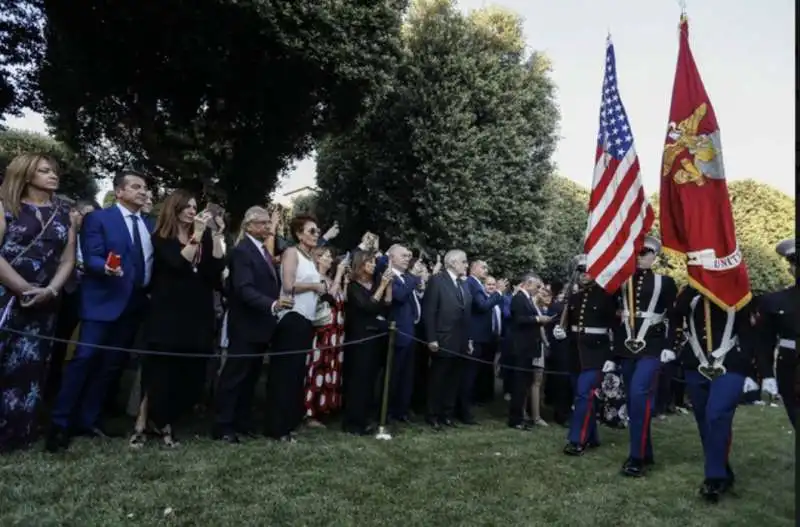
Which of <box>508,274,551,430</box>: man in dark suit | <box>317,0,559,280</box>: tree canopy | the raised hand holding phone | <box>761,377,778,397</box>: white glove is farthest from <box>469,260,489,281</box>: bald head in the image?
<box>317,0,559,280</box>: tree canopy

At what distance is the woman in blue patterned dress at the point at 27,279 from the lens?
4707 mm

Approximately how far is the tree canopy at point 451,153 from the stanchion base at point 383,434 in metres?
14.4

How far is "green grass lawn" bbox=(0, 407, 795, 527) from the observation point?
3918mm

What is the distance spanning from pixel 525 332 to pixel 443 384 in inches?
56.8

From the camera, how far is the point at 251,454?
5.16m

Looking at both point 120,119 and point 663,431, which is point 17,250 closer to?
point 663,431

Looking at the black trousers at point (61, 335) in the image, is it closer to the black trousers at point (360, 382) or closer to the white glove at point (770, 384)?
the black trousers at point (360, 382)

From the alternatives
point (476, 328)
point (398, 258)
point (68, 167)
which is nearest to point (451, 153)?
point (68, 167)

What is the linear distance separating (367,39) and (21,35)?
317 inches

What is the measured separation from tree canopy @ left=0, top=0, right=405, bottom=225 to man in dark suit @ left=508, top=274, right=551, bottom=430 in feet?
25.3

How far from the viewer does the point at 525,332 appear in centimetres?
866

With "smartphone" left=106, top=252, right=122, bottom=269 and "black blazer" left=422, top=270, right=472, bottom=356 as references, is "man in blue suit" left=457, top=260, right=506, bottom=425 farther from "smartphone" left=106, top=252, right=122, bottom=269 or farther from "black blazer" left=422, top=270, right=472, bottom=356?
"smartphone" left=106, top=252, right=122, bottom=269

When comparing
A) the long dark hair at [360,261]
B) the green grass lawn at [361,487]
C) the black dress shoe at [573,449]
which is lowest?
the green grass lawn at [361,487]

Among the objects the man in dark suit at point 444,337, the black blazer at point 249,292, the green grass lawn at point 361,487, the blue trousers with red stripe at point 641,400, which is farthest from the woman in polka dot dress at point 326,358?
the blue trousers with red stripe at point 641,400
